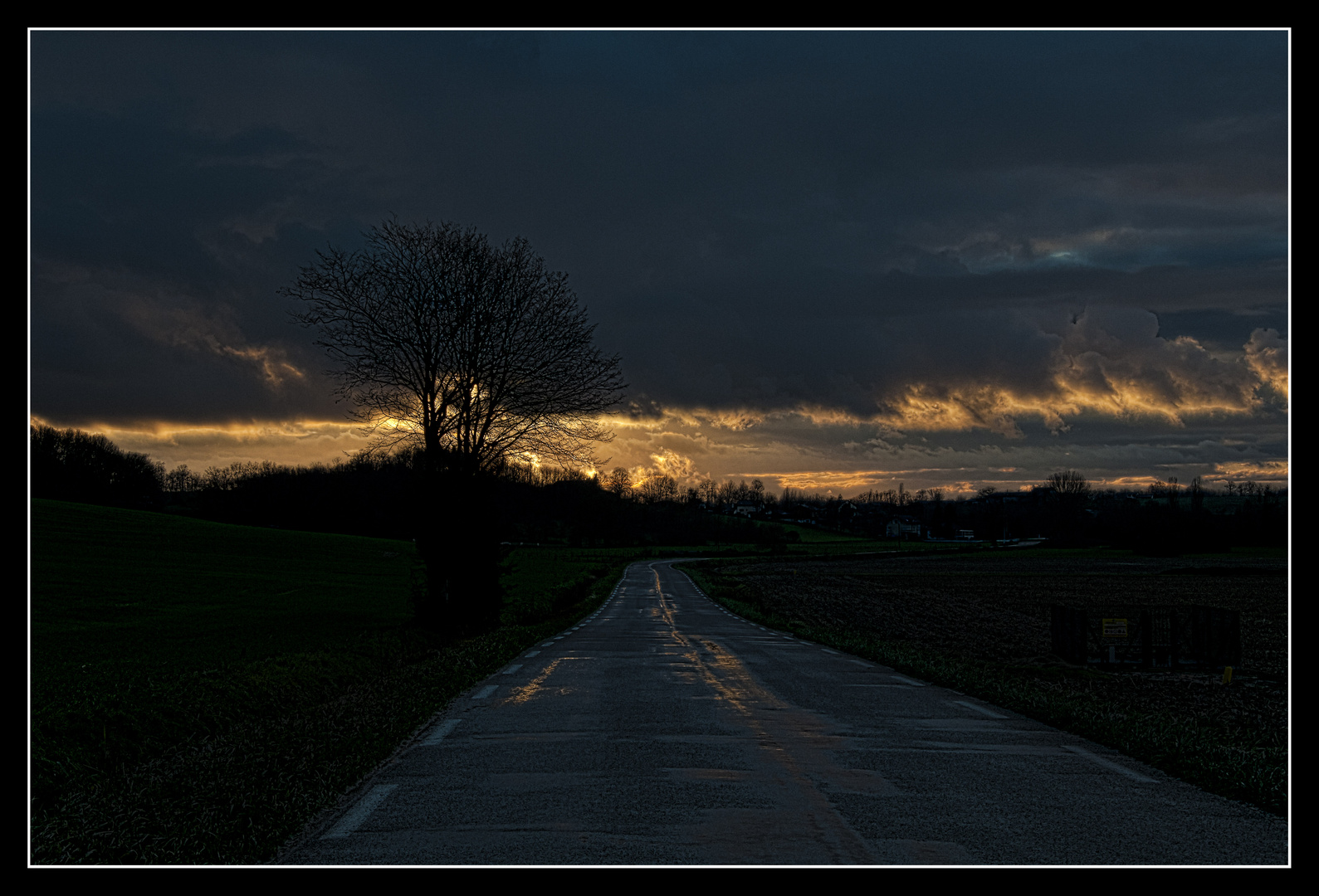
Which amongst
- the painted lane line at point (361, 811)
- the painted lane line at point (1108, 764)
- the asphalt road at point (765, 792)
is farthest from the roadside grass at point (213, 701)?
the painted lane line at point (1108, 764)

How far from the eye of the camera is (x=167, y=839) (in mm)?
5145

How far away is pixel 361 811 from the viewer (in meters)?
5.70

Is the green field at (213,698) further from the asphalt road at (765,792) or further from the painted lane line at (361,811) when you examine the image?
the asphalt road at (765,792)

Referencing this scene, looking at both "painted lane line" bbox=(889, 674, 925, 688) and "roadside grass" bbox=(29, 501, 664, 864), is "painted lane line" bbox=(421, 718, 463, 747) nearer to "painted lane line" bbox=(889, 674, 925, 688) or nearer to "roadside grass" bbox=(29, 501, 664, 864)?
"roadside grass" bbox=(29, 501, 664, 864)

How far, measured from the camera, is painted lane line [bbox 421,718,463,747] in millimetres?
8070

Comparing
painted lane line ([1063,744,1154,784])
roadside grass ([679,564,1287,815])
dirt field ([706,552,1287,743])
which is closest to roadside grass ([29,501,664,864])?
painted lane line ([1063,744,1154,784])

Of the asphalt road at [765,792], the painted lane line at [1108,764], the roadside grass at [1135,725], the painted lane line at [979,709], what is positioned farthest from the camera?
the painted lane line at [979,709]

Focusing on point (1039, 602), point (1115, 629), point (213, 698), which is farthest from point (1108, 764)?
point (1039, 602)

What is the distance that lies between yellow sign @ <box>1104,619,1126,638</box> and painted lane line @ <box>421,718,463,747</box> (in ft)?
59.5

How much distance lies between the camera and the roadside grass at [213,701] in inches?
219

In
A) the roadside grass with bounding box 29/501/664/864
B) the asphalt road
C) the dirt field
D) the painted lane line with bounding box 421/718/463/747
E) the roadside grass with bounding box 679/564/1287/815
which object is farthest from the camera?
the dirt field

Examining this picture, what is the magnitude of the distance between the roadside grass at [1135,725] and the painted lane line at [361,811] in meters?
5.67
